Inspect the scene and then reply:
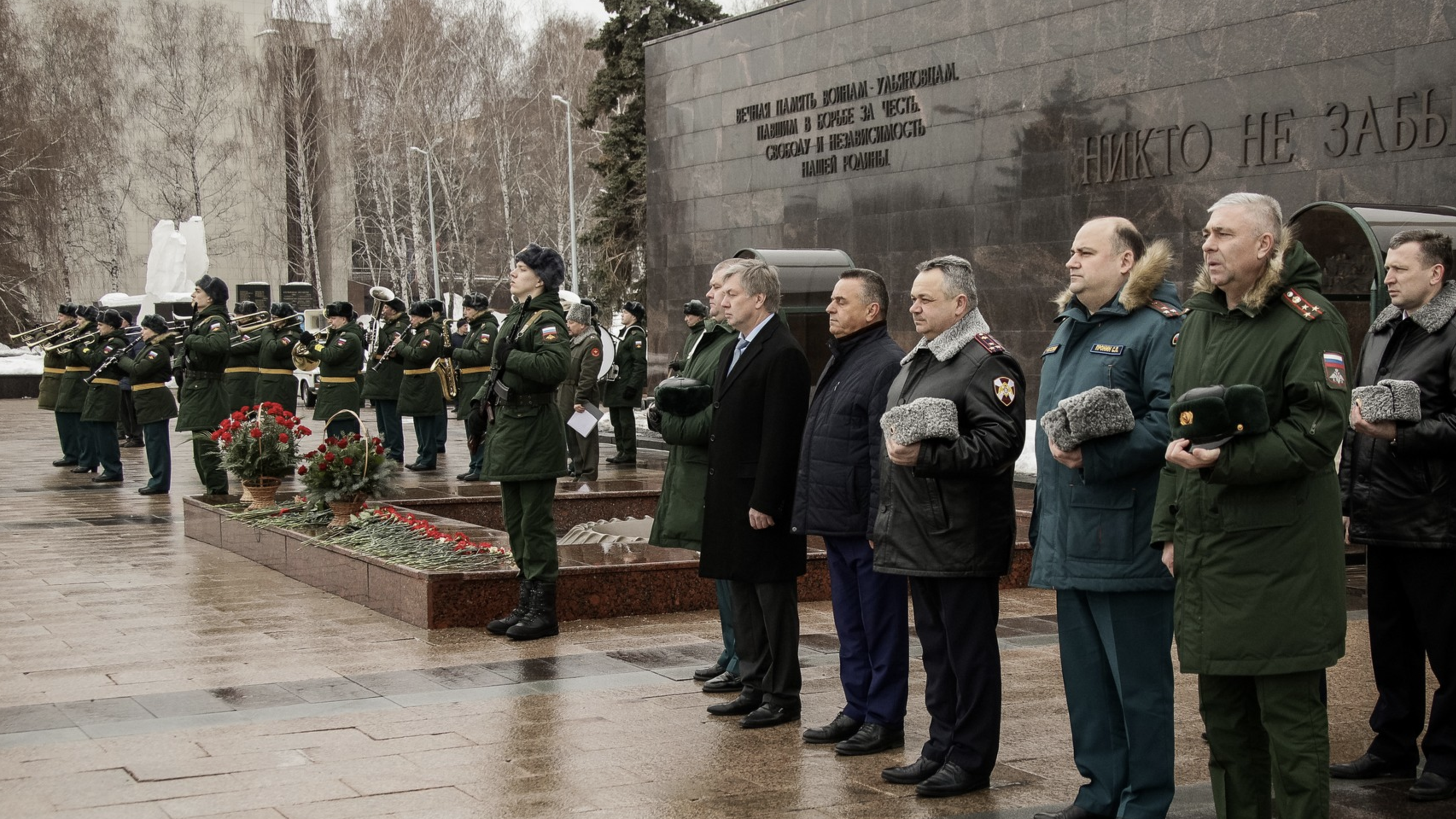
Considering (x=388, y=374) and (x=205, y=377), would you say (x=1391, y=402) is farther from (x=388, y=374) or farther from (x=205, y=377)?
(x=388, y=374)

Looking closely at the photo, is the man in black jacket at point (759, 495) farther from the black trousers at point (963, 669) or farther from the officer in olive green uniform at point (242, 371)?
the officer in olive green uniform at point (242, 371)

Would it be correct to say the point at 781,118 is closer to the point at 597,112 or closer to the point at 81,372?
the point at 81,372

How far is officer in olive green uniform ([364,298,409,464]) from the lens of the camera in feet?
59.6

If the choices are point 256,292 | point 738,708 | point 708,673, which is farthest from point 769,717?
point 256,292

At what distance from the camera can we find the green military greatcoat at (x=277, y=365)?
1673 cm

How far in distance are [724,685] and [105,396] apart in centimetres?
1183

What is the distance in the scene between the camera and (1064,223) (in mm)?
17375

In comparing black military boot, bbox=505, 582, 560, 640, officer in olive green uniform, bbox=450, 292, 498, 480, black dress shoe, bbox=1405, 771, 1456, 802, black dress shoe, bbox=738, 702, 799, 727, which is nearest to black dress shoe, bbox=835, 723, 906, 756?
black dress shoe, bbox=738, 702, 799, 727

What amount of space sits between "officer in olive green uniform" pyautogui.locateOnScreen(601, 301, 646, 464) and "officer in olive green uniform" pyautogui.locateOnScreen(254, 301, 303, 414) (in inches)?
135

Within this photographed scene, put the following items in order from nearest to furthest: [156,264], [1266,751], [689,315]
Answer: [1266,751]
[689,315]
[156,264]

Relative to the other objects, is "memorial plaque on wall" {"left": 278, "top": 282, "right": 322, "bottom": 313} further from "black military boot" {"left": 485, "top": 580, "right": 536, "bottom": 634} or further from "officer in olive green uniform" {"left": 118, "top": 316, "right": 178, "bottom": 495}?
"black military boot" {"left": 485, "top": 580, "right": 536, "bottom": 634}

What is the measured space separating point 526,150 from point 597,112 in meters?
18.8

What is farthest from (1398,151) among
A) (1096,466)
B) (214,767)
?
(214,767)

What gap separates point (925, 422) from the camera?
502 centimetres
